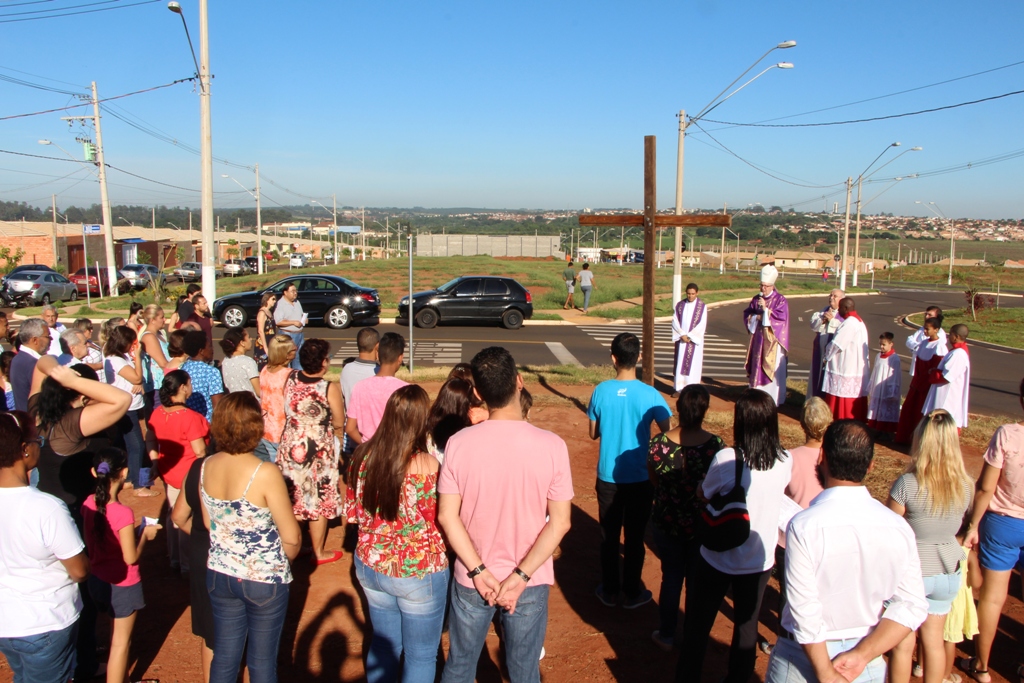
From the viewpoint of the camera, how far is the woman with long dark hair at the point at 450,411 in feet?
14.5

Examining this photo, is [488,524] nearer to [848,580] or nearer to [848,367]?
[848,580]

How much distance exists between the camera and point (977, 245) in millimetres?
146875

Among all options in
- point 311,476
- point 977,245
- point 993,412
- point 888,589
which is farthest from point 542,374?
point 977,245

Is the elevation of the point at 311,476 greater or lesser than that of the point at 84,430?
lesser

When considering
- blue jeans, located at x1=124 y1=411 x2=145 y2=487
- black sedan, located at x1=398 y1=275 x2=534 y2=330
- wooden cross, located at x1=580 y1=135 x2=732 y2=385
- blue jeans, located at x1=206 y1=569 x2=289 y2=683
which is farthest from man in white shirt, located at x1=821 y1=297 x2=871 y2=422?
black sedan, located at x1=398 y1=275 x2=534 y2=330

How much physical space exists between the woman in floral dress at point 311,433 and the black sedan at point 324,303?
649 inches

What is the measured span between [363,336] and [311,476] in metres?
1.18

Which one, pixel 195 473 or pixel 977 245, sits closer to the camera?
pixel 195 473

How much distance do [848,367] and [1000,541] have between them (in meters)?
5.31

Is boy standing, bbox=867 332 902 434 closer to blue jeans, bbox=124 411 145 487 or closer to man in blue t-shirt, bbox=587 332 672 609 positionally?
man in blue t-shirt, bbox=587 332 672 609

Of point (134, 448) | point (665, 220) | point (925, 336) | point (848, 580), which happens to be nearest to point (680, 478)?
point (848, 580)

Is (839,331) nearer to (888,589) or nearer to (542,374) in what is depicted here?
(542,374)

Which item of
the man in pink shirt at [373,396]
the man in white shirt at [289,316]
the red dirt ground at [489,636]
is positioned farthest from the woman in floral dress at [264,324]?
the man in pink shirt at [373,396]

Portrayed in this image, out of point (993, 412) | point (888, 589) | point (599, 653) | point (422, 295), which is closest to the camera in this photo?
point (888, 589)
